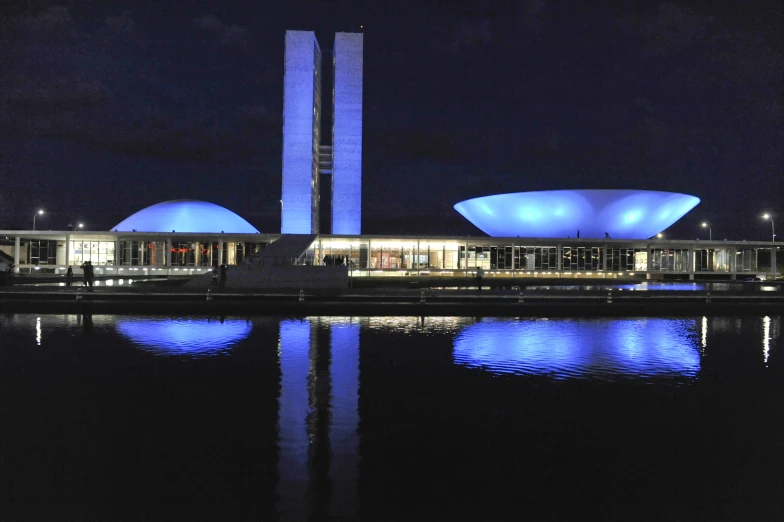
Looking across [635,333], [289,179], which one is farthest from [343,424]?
[289,179]

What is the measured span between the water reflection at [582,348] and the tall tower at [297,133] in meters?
41.4

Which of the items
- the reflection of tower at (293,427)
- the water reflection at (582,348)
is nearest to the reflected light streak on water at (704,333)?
the water reflection at (582,348)

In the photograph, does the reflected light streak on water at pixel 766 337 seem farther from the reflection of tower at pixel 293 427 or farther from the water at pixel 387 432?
the reflection of tower at pixel 293 427

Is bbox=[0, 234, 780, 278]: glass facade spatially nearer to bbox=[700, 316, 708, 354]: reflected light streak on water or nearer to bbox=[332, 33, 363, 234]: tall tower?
bbox=[332, 33, 363, 234]: tall tower


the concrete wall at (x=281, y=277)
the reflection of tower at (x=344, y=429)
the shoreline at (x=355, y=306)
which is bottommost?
the reflection of tower at (x=344, y=429)

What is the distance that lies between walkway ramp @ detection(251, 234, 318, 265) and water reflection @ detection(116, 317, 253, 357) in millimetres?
18099

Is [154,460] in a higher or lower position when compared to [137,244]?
lower

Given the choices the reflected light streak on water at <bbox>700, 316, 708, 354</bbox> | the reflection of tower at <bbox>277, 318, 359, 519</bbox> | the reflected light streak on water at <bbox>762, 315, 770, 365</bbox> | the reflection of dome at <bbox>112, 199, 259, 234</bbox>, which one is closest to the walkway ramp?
the reflection of dome at <bbox>112, 199, 259, 234</bbox>

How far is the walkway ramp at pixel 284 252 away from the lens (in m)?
34.7

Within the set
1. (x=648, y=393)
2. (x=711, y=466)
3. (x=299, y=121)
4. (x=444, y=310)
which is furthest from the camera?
(x=299, y=121)

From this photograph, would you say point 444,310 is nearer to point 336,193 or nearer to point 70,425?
point 70,425

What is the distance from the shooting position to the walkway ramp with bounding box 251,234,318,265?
34688 mm

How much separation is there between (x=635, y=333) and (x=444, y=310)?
5.95m

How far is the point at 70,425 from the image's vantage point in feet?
19.9
